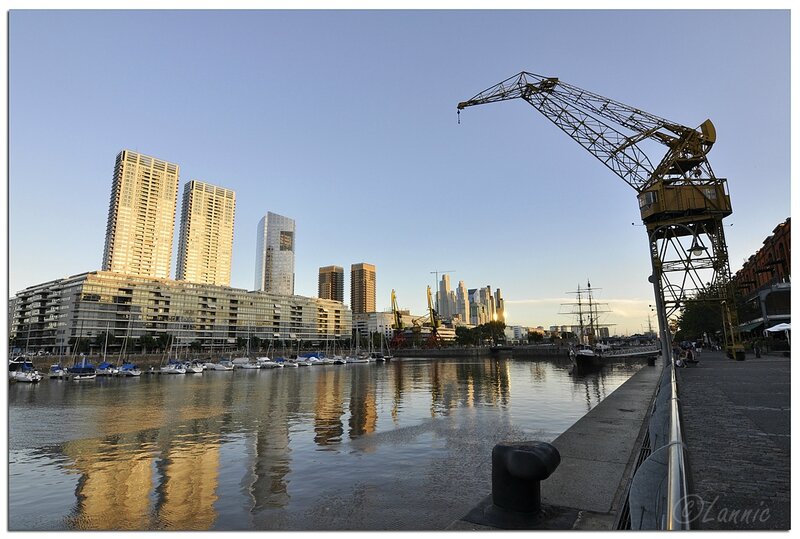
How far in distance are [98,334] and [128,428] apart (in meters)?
146

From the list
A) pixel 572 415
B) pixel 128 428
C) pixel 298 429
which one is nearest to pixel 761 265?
pixel 572 415

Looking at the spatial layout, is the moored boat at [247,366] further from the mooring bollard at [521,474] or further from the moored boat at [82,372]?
the mooring bollard at [521,474]

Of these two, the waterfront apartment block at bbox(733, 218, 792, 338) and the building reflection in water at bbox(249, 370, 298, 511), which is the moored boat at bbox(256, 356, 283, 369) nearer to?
the building reflection in water at bbox(249, 370, 298, 511)

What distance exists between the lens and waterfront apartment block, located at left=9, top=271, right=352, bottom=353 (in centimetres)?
14288

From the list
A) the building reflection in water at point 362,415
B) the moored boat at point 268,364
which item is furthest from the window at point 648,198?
the moored boat at point 268,364

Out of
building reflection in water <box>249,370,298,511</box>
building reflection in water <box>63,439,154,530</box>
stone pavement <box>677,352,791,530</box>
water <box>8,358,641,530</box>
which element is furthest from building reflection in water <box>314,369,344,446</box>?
stone pavement <box>677,352,791,530</box>

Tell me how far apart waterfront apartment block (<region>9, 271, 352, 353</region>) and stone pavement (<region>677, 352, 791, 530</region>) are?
142 m

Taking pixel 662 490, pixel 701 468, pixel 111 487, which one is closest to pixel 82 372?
pixel 111 487

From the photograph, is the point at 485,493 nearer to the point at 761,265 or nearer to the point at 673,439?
the point at 673,439

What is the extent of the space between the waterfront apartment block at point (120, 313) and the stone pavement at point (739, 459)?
142m

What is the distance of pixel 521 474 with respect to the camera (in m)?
6.07

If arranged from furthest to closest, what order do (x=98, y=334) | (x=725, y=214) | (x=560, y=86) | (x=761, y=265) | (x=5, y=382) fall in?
(x=98, y=334), (x=761, y=265), (x=560, y=86), (x=725, y=214), (x=5, y=382)

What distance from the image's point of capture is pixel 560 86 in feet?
158

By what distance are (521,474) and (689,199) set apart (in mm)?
41940
